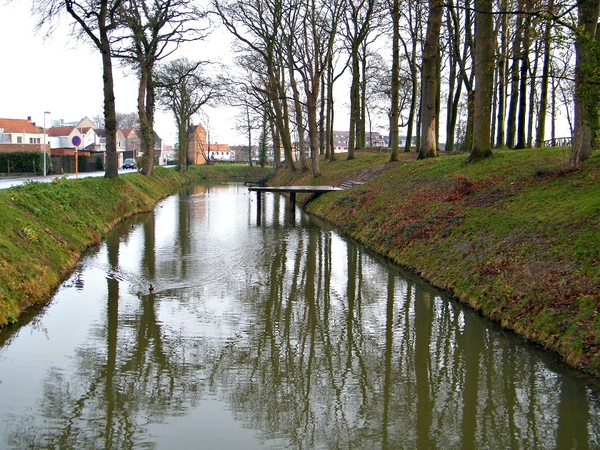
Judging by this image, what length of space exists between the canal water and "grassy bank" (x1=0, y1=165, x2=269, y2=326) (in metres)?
0.48

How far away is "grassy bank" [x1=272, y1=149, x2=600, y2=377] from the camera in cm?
823

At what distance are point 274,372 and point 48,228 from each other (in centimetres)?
869

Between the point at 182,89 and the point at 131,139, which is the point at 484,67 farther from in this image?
the point at 131,139

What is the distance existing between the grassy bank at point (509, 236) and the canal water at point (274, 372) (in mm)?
422

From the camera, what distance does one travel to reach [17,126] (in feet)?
254

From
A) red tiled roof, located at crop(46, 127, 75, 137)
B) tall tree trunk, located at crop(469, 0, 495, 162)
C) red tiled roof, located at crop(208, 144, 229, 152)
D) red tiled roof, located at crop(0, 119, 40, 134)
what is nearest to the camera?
tall tree trunk, located at crop(469, 0, 495, 162)

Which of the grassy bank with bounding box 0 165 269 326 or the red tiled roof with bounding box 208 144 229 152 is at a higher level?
the red tiled roof with bounding box 208 144 229 152

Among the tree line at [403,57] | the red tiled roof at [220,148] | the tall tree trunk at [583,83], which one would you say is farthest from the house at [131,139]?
the tall tree trunk at [583,83]

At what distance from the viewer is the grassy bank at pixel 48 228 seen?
32.2 feet

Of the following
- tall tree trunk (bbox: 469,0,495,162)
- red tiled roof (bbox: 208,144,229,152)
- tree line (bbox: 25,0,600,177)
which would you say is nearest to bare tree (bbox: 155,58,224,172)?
tree line (bbox: 25,0,600,177)

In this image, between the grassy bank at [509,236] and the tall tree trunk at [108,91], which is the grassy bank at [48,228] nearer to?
the tall tree trunk at [108,91]

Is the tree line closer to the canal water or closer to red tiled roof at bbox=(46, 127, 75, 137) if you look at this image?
the canal water

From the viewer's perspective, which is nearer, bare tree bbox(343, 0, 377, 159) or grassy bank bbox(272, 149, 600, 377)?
grassy bank bbox(272, 149, 600, 377)

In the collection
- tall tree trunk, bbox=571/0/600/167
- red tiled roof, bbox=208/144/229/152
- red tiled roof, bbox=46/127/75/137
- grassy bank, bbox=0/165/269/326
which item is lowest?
grassy bank, bbox=0/165/269/326
